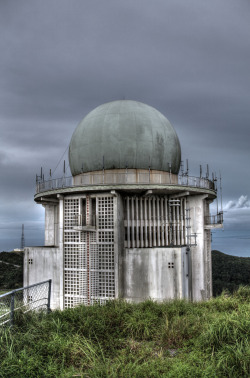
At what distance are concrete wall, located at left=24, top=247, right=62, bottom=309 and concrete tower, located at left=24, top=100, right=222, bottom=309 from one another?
0.07 m

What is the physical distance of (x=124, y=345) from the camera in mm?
9148

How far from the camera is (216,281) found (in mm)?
44094

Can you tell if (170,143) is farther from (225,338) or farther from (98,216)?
(225,338)

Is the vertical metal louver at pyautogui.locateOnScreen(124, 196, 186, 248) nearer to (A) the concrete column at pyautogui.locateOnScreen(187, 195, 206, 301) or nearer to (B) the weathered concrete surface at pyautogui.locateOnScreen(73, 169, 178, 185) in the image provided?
(A) the concrete column at pyautogui.locateOnScreen(187, 195, 206, 301)

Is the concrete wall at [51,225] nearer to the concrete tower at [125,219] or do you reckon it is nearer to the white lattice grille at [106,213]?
the concrete tower at [125,219]

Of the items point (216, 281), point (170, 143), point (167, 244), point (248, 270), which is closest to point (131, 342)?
point (167, 244)

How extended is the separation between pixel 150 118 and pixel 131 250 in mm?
9080

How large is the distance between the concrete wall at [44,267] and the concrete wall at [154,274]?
4644mm

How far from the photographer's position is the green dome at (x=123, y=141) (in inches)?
856

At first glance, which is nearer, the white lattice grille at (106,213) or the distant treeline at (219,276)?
the white lattice grille at (106,213)

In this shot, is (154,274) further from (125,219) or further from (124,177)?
(124,177)

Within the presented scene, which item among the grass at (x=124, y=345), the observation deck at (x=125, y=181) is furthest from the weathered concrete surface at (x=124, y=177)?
the grass at (x=124, y=345)

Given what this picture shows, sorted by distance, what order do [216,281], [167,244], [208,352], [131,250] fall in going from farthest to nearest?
[216,281] → [167,244] → [131,250] → [208,352]

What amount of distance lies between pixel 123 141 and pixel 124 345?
14583mm
